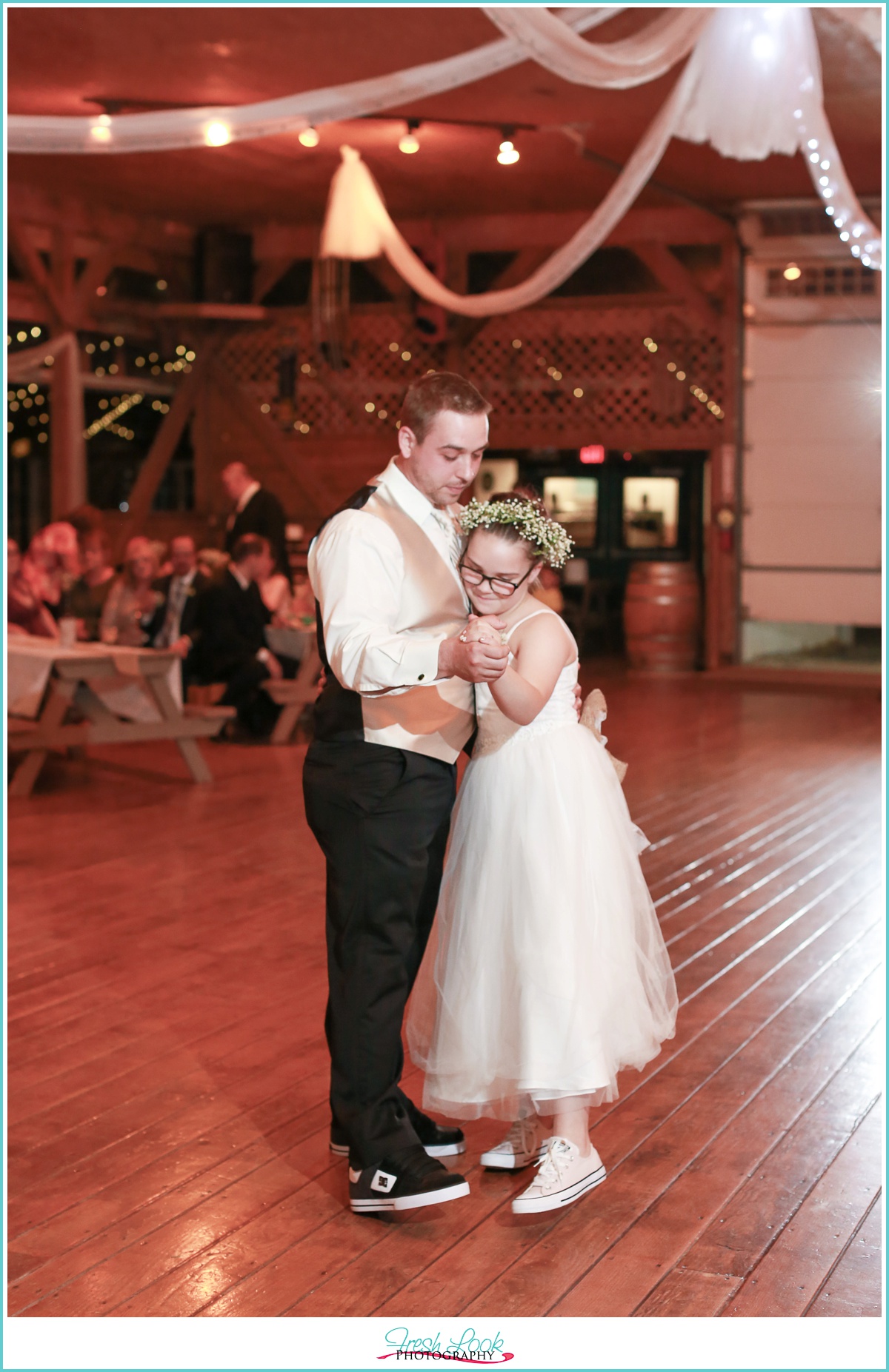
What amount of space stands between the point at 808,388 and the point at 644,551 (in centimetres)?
184

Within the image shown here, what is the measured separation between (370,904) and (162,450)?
9.13 metres

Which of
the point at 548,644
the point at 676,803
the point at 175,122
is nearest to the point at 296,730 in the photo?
the point at 676,803

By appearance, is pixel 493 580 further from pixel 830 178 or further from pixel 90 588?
pixel 90 588

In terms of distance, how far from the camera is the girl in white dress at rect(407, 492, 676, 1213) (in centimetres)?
215

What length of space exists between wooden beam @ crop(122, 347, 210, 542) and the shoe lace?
881 cm

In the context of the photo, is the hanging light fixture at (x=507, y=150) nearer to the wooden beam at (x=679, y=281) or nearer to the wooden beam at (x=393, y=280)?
the wooden beam at (x=679, y=281)

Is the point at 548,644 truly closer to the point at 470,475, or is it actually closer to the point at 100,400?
the point at 470,475

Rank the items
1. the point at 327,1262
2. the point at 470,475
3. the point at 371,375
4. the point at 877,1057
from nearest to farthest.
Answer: the point at 327,1262 < the point at 470,475 < the point at 877,1057 < the point at 371,375

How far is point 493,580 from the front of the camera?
6.92 ft

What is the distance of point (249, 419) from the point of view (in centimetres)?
1114

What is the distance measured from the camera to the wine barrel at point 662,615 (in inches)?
392

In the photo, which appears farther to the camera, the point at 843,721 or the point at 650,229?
the point at 650,229

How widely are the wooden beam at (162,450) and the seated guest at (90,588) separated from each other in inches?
139

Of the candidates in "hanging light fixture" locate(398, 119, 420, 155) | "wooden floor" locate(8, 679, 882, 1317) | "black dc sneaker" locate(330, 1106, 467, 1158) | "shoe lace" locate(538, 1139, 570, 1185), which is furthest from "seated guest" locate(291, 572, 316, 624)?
"shoe lace" locate(538, 1139, 570, 1185)
